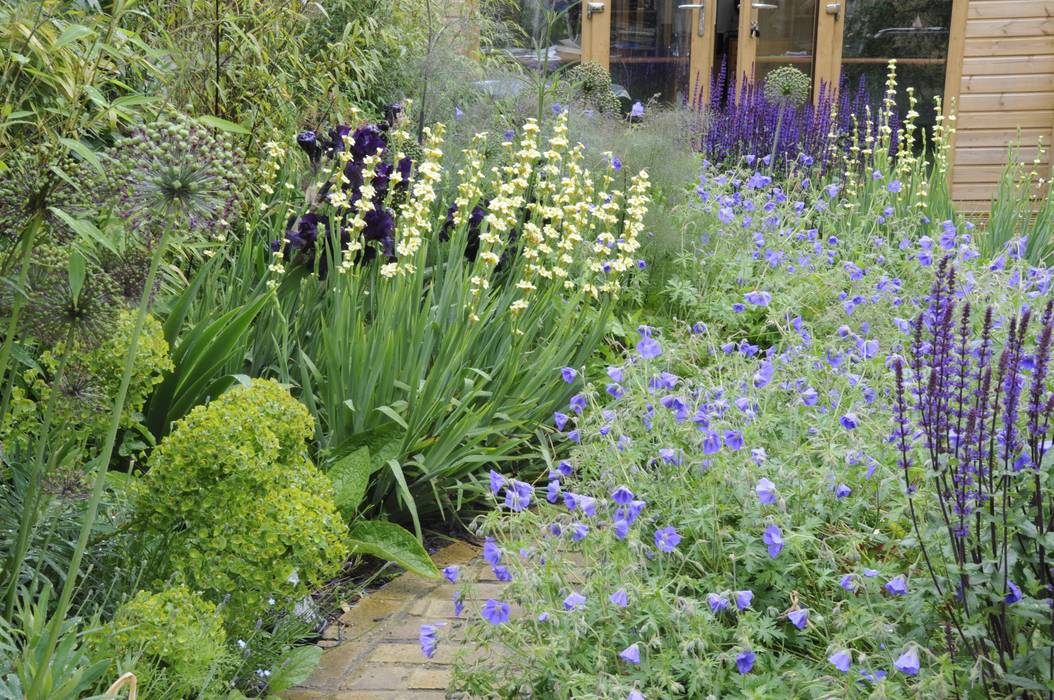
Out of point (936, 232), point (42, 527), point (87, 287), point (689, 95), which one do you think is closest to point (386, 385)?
point (42, 527)

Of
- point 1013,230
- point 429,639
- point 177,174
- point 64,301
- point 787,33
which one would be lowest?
point 429,639

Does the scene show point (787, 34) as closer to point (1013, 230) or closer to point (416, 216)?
point (1013, 230)

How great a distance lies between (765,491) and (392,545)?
1149 mm

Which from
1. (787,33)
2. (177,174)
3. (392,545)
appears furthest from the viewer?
(787,33)

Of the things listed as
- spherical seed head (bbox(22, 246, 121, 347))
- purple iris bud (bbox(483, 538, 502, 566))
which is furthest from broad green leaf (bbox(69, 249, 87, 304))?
purple iris bud (bbox(483, 538, 502, 566))

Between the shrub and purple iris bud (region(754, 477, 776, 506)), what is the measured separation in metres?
0.87

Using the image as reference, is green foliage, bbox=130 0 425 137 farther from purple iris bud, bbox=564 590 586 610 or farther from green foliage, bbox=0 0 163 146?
purple iris bud, bbox=564 590 586 610

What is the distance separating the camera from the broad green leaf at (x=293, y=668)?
232cm

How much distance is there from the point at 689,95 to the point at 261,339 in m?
5.90

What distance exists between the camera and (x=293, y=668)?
7.77 feet

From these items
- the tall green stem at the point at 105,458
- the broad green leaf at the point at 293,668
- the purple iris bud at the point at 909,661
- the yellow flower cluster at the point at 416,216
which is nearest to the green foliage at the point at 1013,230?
the yellow flower cluster at the point at 416,216

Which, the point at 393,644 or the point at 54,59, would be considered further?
the point at 393,644

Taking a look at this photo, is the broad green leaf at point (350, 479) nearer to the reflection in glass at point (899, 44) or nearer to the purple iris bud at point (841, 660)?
the purple iris bud at point (841, 660)

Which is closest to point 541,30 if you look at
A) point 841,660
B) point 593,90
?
point 593,90
